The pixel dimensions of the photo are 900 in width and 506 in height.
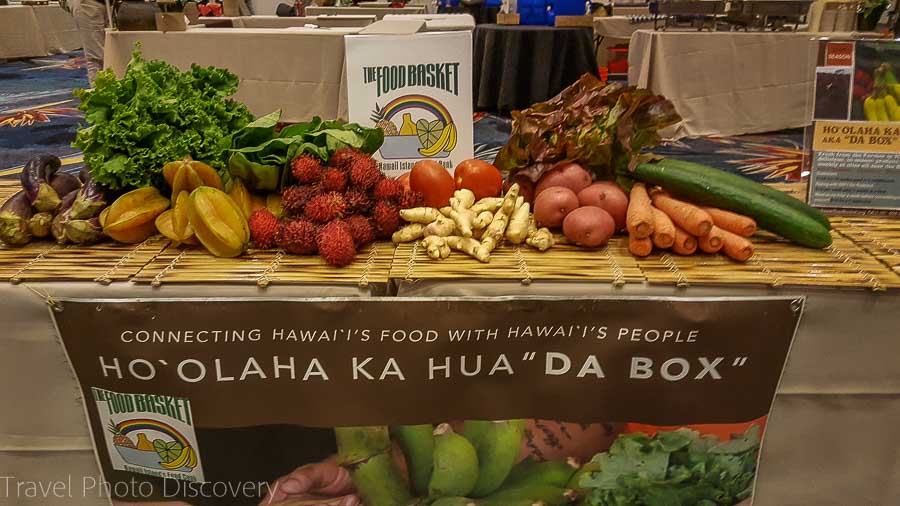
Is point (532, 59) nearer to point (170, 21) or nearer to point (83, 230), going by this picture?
point (170, 21)

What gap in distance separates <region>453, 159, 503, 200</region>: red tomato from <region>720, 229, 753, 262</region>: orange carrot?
0.58 meters

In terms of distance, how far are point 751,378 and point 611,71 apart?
8.33m

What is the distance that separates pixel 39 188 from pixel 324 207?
71 cm

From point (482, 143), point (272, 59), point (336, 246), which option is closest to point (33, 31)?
point (272, 59)

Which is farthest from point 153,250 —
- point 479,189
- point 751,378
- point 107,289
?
point 751,378

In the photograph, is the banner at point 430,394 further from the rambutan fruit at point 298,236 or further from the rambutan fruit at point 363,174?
the rambutan fruit at point 363,174

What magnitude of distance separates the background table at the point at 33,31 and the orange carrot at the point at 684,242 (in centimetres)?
1262

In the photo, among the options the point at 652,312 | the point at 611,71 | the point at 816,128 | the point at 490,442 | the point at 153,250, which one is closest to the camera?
the point at 652,312

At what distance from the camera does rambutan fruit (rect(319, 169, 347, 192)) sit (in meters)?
1.52

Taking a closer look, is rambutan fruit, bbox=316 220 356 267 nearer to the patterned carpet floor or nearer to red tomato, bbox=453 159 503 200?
red tomato, bbox=453 159 503 200

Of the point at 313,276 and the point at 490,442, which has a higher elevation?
the point at 313,276

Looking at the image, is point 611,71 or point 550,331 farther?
point 611,71

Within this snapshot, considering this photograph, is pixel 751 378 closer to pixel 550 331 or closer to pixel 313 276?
pixel 550 331

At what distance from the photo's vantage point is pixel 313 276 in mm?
1416
